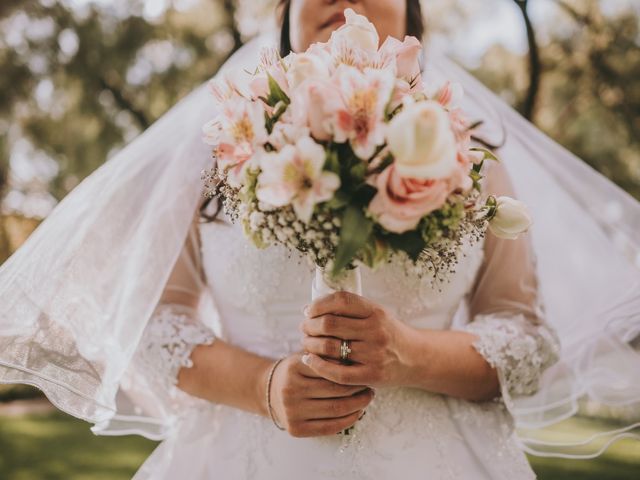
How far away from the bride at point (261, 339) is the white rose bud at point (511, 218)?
0.35m

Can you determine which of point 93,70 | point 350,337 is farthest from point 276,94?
point 93,70

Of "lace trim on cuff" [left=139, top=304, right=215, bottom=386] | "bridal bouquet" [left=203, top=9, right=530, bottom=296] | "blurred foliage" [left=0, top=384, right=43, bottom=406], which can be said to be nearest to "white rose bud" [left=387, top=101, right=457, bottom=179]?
"bridal bouquet" [left=203, top=9, right=530, bottom=296]

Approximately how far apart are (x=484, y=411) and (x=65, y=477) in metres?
5.49

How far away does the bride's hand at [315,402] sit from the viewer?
1686mm

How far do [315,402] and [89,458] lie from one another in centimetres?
619

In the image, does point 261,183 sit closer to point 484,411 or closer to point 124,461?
point 484,411

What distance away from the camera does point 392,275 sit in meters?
1.98

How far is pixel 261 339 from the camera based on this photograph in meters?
2.06

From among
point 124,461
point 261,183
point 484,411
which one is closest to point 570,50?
point 124,461

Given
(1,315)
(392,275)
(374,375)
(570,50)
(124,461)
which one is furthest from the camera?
(570,50)

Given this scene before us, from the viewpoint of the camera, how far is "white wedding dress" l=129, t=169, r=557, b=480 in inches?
74.5

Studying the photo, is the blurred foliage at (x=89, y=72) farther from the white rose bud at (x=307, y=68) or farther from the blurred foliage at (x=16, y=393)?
the white rose bud at (x=307, y=68)

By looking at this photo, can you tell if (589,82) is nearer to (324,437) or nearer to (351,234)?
(324,437)

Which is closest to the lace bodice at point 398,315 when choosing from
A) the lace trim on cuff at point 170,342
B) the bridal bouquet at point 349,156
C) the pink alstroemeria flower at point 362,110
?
the lace trim on cuff at point 170,342
